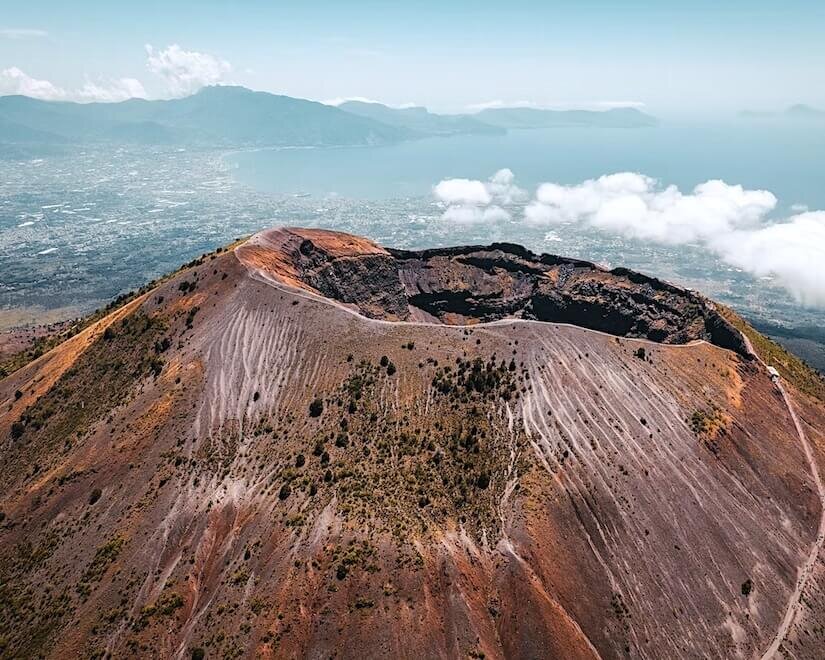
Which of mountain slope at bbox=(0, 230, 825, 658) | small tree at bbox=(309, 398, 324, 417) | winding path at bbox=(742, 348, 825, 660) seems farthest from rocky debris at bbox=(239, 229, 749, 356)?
small tree at bbox=(309, 398, 324, 417)

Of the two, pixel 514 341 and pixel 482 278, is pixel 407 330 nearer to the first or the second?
pixel 514 341

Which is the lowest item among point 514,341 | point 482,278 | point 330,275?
point 482,278

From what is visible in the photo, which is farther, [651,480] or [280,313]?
[280,313]

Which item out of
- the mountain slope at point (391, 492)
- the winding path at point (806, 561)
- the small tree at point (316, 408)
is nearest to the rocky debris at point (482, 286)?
the winding path at point (806, 561)

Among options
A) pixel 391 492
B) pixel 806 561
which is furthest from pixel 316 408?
pixel 806 561

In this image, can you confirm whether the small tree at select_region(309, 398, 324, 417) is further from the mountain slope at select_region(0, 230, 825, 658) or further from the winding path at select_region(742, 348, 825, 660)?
the winding path at select_region(742, 348, 825, 660)

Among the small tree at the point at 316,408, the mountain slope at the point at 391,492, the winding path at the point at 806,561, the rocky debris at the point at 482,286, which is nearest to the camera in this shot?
the mountain slope at the point at 391,492

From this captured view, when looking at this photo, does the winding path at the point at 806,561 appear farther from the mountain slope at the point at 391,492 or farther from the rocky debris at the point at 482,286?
the rocky debris at the point at 482,286

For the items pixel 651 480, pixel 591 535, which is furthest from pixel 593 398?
pixel 591 535
